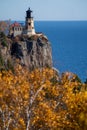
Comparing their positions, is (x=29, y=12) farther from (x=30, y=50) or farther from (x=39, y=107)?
(x=39, y=107)

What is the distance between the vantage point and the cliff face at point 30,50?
199ft

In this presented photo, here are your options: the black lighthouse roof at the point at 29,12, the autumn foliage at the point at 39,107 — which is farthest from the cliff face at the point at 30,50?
the autumn foliage at the point at 39,107

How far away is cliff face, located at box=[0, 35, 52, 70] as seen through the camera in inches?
2388

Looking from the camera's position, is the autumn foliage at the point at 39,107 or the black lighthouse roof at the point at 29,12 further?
the black lighthouse roof at the point at 29,12

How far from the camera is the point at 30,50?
62.7 metres

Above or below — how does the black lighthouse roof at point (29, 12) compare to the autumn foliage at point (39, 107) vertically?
below

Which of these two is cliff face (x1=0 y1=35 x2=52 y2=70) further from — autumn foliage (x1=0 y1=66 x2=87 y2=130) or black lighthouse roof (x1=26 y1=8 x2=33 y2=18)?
autumn foliage (x1=0 y1=66 x2=87 y2=130)

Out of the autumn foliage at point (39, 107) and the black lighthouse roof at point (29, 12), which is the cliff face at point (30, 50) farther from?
the autumn foliage at point (39, 107)

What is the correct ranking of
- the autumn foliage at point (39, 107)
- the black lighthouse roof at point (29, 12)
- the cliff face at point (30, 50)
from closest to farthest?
the autumn foliage at point (39, 107)
the cliff face at point (30, 50)
the black lighthouse roof at point (29, 12)

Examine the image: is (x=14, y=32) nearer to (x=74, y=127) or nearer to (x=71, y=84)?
(x=71, y=84)

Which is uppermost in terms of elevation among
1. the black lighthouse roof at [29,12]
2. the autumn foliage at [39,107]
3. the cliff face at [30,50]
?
the autumn foliage at [39,107]

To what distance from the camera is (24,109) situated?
17484mm

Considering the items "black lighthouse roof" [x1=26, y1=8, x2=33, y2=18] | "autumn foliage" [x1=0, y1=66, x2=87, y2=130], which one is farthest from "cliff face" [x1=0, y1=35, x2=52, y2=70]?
"autumn foliage" [x1=0, y1=66, x2=87, y2=130]

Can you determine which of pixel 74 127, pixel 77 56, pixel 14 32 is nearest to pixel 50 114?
pixel 74 127
